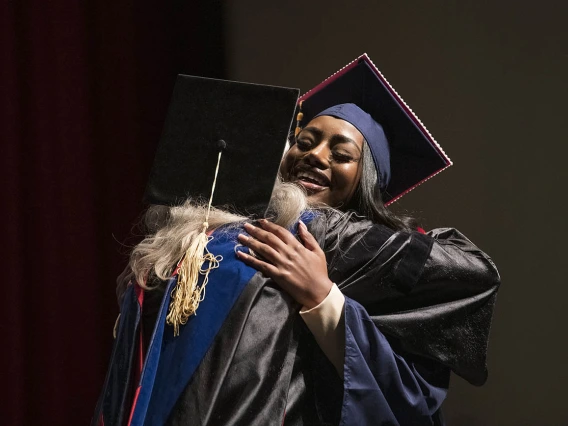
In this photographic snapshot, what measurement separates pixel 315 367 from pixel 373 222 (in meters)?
0.45

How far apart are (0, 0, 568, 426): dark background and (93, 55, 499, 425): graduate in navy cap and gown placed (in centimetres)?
58

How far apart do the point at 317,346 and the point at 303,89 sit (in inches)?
52.3

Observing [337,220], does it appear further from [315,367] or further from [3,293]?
[3,293]

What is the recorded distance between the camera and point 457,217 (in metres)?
2.55

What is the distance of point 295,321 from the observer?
5.57 ft

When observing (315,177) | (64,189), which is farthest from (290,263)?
(64,189)

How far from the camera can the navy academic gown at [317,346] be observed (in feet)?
5.17

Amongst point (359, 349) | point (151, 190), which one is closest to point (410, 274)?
point (359, 349)

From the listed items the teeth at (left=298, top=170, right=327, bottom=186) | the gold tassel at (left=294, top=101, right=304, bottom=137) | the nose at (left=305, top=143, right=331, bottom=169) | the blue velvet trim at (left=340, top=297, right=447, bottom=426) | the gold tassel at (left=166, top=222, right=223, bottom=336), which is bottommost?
the blue velvet trim at (left=340, top=297, right=447, bottom=426)

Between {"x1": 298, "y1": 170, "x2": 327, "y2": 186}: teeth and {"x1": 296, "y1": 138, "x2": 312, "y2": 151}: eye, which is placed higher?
{"x1": 296, "y1": 138, "x2": 312, "y2": 151}: eye

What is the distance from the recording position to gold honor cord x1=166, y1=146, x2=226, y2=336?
5.30 ft

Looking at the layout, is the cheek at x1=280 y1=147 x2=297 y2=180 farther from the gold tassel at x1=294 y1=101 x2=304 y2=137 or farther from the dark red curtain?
the dark red curtain

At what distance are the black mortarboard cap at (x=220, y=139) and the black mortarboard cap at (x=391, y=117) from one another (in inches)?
15.8

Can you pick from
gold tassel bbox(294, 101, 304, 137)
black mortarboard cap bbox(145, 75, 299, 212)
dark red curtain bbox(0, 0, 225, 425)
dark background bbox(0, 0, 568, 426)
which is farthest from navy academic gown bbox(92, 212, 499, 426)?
dark red curtain bbox(0, 0, 225, 425)
